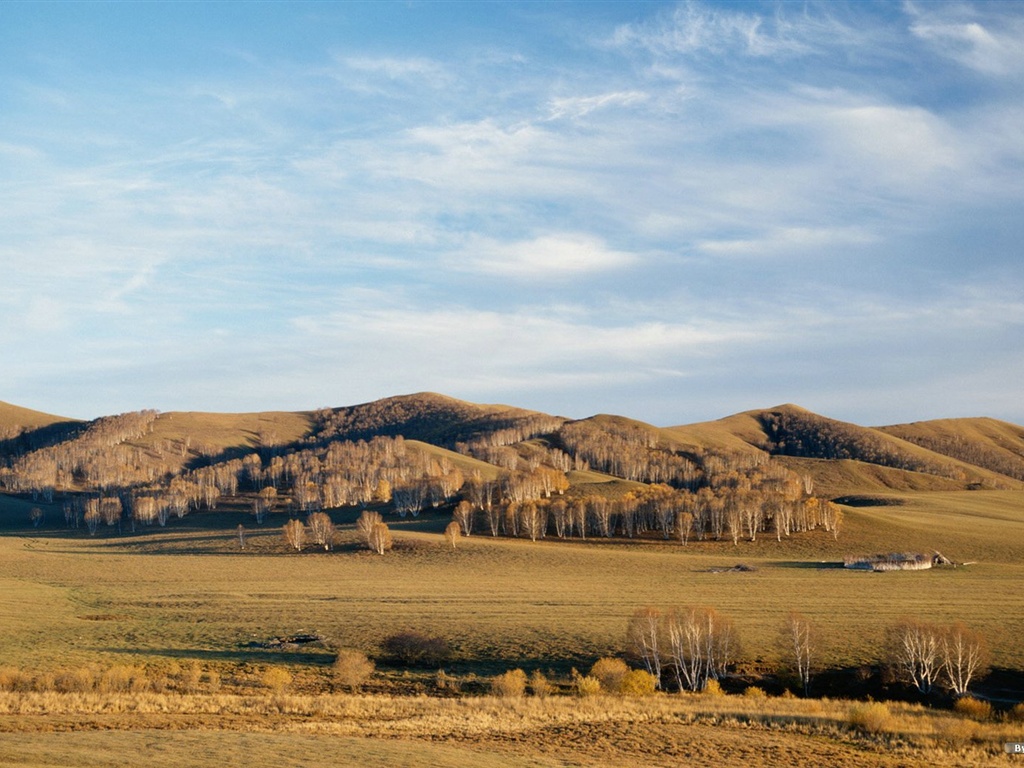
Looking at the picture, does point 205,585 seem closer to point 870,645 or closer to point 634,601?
point 634,601

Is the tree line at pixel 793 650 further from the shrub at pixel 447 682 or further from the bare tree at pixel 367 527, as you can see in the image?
the bare tree at pixel 367 527

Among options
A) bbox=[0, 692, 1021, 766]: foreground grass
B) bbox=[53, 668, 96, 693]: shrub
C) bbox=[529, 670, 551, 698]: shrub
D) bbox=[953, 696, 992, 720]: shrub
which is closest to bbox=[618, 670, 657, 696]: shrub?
bbox=[0, 692, 1021, 766]: foreground grass

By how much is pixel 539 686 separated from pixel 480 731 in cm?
1337

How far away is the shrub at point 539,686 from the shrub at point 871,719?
1612cm

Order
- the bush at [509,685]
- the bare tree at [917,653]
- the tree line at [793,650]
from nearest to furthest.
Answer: the bush at [509,685]
the bare tree at [917,653]
the tree line at [793,650]

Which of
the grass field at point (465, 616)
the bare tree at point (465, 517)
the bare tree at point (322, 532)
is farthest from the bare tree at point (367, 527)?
the bare tree at point (465, 517)

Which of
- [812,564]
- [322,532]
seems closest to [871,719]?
[812,564]

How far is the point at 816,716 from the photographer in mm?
39969

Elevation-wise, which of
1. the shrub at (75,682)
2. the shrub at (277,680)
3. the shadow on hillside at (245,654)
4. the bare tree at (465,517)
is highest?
the bare tree at (465,517)

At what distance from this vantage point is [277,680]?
1815 inches

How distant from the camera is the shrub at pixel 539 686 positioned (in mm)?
46981

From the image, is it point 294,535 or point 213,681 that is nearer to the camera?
point 213,681

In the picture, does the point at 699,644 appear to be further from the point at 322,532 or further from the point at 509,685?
the point at 322,532

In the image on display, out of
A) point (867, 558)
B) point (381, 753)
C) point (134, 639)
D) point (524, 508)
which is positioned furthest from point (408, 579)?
point (381, 753)
